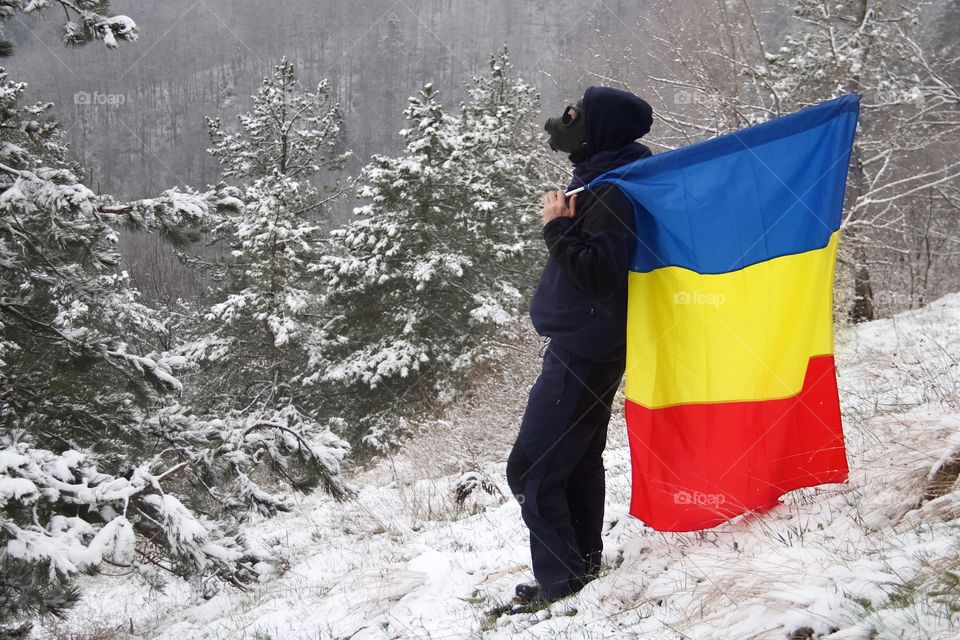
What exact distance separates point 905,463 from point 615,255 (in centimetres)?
148

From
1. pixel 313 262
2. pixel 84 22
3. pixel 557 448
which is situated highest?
pixel 84 22

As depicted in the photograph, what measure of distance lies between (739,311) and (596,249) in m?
0.67

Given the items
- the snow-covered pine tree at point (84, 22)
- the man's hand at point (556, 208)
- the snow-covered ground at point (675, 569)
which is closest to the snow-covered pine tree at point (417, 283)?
the snow-covered ground at point (675, 569)

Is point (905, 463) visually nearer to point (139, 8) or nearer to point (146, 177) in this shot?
point (146, 177)

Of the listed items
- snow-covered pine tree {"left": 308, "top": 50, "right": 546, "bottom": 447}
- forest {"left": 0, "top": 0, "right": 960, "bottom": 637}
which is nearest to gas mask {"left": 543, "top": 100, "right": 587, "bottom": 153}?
forest {"left": 0, "top": 0, "right": 960, "bottom": 637}

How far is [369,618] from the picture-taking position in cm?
360

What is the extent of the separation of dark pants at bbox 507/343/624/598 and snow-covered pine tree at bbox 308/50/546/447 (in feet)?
46.6

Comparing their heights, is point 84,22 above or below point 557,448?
above

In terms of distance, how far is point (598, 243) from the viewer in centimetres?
272

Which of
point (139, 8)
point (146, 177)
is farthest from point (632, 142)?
point (139, 8)

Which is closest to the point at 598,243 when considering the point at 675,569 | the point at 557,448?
the point at 557,448

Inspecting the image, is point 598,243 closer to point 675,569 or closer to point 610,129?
point 610,129

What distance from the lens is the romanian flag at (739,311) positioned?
2.77 metres

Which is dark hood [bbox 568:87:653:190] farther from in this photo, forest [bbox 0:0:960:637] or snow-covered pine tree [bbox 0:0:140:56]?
snow-covered pine tree [bbox 0:0:140:56]
